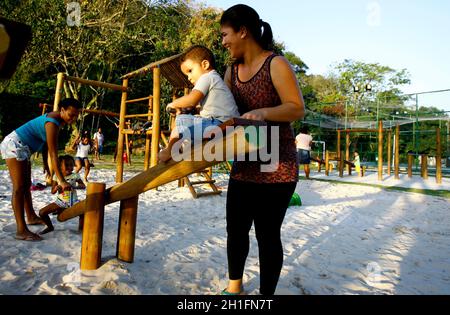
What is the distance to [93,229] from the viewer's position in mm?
2566

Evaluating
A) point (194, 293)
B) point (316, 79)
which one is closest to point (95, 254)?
point (194, 293)

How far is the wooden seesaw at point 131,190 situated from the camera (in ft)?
5.65

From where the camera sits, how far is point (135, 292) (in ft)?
7.22

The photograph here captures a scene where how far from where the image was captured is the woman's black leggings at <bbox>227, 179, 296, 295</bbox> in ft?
6.06

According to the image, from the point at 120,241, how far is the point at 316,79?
1576 inches

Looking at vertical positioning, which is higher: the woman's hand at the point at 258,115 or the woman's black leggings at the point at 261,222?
the woman's hand at the point at 258,115

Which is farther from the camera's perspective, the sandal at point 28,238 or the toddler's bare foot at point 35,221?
the toddler's bare foot at point 35,221

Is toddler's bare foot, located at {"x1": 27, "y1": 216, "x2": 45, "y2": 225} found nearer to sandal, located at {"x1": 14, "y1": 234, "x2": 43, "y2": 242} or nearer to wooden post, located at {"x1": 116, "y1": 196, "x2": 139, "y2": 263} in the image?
sandal, located at {"x1": 14, "y1": 234, "x2": 43, "y2": 242}

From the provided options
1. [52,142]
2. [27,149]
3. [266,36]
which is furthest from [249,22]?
[27,149]

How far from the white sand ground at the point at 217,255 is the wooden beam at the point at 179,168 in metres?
0.58

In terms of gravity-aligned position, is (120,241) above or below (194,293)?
above

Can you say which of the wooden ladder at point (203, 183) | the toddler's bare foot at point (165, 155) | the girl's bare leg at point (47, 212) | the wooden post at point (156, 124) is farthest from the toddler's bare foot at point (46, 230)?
the wooden ladder at point (203, 183)

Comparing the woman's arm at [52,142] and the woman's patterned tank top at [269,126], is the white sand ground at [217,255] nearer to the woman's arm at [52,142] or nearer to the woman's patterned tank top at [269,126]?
the woman's arm at [52,142]
